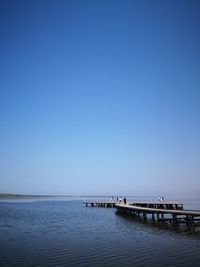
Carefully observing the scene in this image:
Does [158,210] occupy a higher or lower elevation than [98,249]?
higher

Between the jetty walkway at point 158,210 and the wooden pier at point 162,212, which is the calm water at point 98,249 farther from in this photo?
the jetty walkway at point 158,210

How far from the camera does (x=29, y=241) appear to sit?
1920cm

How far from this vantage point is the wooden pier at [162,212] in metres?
27.8

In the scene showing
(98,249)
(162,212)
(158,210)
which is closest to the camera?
(98,249)

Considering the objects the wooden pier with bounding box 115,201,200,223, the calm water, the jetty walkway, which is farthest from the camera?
the jetty walkway

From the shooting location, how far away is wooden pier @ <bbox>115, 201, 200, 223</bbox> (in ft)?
91.2

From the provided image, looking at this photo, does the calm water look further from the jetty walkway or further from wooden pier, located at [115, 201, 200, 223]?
the jetty walkway

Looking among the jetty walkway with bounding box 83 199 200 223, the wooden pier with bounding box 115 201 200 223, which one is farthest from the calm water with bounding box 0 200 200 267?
the jetty walkway with bounding box 83 199 200 223

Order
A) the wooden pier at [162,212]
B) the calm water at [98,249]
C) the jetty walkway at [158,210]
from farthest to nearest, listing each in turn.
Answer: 1. the jetty walkway at [158,210]
2. the wooden pier at [162,212]
3. the calm water at [98,249]

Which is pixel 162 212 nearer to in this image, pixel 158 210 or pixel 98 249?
pixel 158 210

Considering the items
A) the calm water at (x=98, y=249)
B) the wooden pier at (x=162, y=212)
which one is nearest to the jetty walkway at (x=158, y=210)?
the wooden pier at (x=162, y=212)

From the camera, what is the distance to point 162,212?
106 ft

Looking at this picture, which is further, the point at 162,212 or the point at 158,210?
the point at 158,210

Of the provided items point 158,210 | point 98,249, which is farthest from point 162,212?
point 98,249
